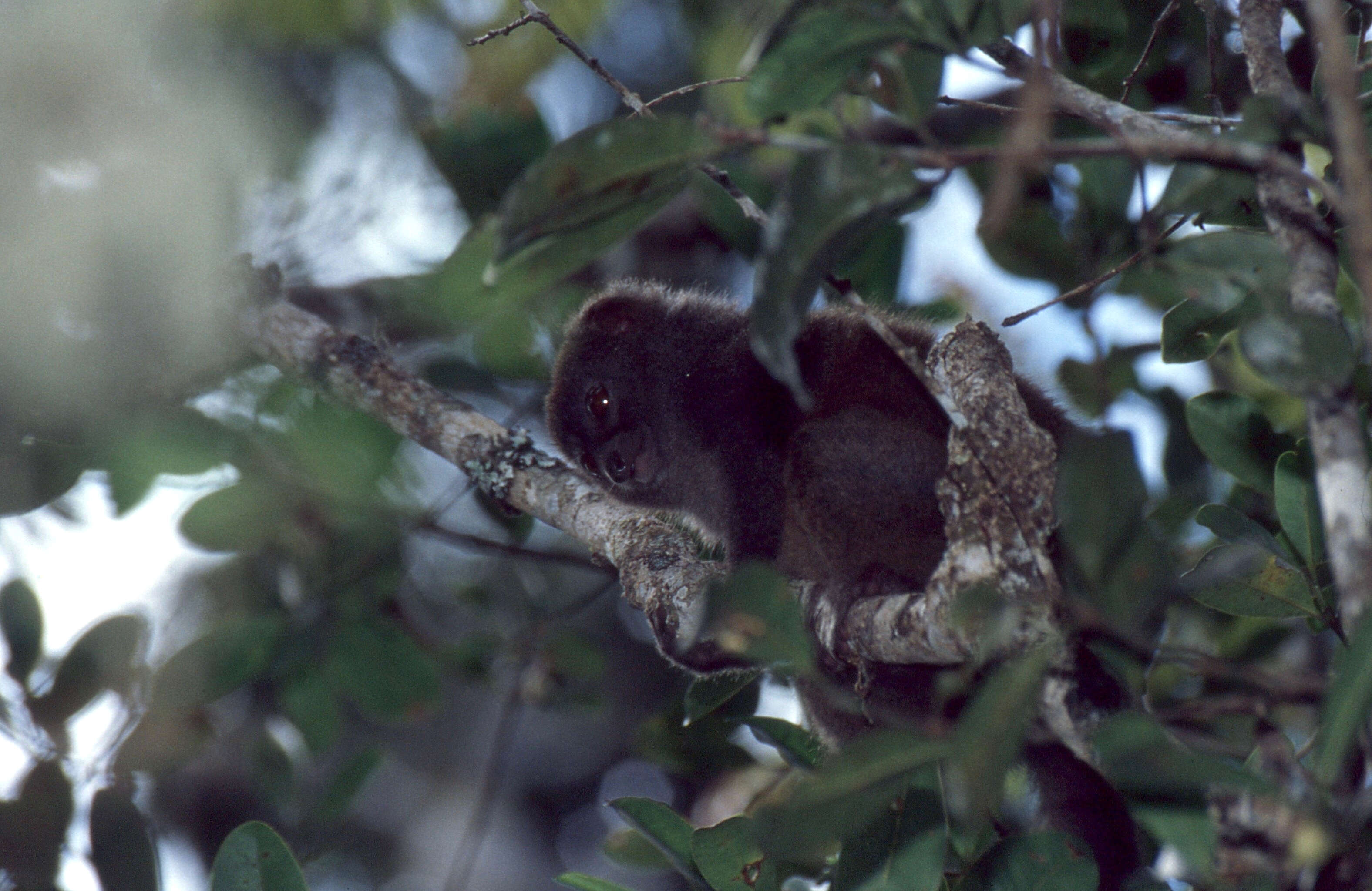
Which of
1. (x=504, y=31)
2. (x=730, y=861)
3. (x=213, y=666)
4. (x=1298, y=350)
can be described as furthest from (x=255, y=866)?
(x=1298, y=350)

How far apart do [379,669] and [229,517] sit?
87 centimetres

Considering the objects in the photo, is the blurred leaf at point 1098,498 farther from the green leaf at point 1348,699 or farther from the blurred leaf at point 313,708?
the blurred leaf at point 313,708

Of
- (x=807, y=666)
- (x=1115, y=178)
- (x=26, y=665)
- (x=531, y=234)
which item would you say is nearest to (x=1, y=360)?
(x=26, y=665)

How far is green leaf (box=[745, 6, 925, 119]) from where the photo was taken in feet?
4.97

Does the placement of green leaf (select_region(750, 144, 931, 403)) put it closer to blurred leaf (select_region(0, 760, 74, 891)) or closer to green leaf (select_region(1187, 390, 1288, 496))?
green leaf (select_region(1187, 390, 1288, 496))

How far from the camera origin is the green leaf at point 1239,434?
2.71 metres

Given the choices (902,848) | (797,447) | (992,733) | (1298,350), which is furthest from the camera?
(797,447)

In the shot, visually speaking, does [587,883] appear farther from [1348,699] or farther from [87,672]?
[87,672]

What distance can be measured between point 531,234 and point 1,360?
3311 millimetres

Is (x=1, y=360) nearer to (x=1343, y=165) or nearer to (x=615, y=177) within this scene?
(x=615, y=177)

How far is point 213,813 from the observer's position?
239 inches

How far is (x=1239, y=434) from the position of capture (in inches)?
107

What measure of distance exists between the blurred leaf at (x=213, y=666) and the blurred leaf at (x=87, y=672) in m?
0.23

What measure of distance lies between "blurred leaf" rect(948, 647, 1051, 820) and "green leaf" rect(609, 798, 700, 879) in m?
1.39
